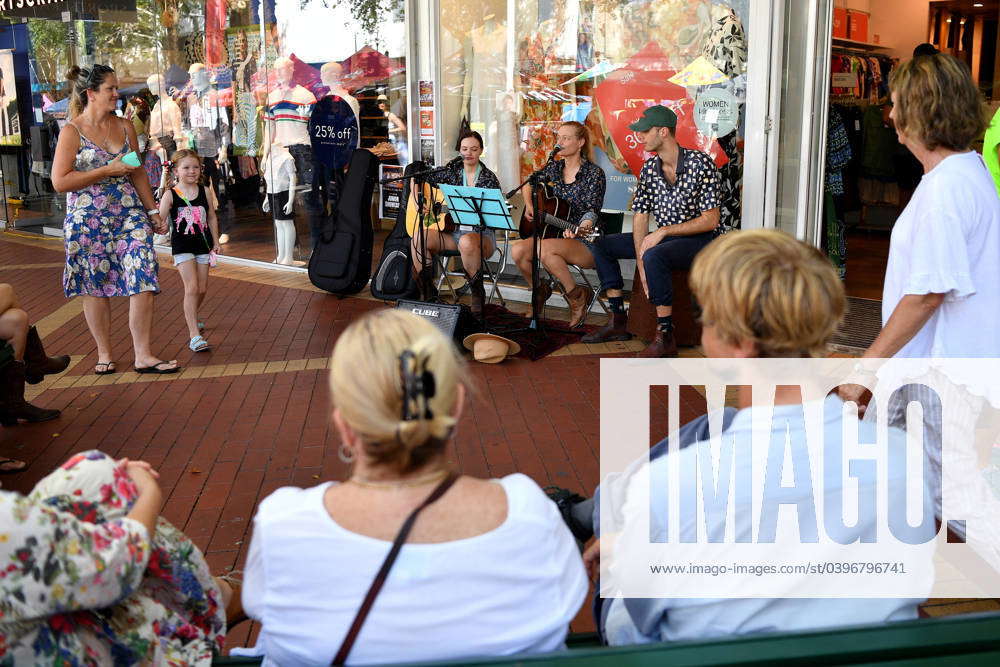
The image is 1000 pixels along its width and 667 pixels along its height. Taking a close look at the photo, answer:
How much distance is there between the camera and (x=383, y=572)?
164 cm

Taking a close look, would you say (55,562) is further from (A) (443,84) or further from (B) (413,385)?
(A) (443,84)

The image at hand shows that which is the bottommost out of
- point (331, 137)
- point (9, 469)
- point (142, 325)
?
point (9, 469)

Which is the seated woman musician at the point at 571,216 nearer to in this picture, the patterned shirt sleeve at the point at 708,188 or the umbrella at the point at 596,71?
the umbrella at the point at 596,71

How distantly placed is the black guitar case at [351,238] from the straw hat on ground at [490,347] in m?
2.39

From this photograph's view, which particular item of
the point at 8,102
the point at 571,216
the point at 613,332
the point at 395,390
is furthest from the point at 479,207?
the point at 8,102

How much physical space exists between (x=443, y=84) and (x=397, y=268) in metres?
2.02

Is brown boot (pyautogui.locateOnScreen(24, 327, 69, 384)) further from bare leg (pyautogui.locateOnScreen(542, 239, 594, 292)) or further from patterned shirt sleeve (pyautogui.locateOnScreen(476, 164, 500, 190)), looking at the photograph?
patterned shirt sleeve (pyautogui.locateOnScreen(476, 164, 500, 190))

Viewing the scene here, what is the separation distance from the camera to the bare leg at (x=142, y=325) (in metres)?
6.16

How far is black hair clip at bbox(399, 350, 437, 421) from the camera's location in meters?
1.61

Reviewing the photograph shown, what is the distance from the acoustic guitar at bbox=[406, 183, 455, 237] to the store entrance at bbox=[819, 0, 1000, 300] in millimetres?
3828

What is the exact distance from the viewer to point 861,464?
6.42 ft

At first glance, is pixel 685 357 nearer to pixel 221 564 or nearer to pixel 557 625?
pixel 221 564

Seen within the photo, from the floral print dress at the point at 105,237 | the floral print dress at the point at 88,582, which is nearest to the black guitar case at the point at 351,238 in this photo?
the floral print dress at the point at 105,237

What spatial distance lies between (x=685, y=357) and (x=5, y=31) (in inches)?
481
